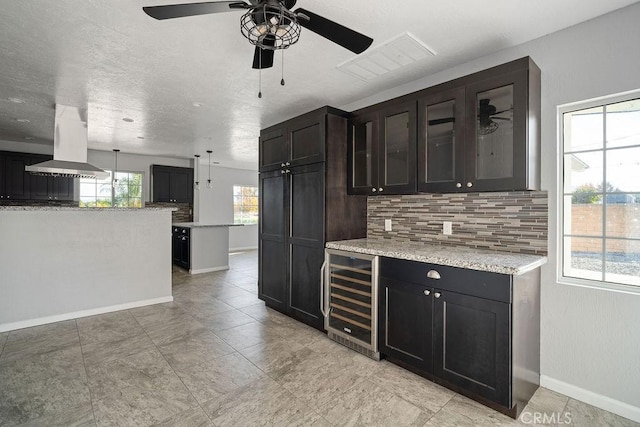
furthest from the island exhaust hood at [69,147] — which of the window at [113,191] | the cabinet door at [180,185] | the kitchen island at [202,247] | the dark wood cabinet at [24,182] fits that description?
the cabinet door at [180,185]

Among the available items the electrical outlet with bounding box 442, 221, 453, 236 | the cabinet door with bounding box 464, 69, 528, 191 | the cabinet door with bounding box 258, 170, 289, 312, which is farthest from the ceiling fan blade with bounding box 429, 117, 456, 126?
the cabinet door with bounding box 258, 170, 289, 312

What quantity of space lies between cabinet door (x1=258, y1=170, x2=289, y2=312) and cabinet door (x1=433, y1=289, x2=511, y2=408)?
1.92m

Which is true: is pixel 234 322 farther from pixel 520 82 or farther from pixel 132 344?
pixel 520 82

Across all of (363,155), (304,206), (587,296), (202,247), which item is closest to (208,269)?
(202,247)

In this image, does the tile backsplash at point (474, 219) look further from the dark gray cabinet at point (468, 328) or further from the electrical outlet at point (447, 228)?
the dark gray cabinet at point (468, 328)

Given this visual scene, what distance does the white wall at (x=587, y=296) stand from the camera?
1.93 metres

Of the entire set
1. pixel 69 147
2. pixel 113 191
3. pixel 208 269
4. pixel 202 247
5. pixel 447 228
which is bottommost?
pixel 208 269

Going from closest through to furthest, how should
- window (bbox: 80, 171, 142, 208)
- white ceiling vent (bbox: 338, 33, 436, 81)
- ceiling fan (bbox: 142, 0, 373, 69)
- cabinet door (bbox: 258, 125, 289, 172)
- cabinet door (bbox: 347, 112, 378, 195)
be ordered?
ceiling fan (bbox: 142, 0, 373, 69) < white ceiling vent (bbox: 338, 33, 436, 81) < cabinet door (bbox: 347, 112, 378, 195) < cabinet door (bbox: 258, 125, 289, 172) < window (bbox: 80, 171, 142, 208)

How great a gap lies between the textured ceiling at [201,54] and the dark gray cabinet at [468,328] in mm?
1683

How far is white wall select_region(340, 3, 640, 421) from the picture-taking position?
1.93 meters

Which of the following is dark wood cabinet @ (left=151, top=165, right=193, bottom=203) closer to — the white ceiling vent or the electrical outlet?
the white ceiling vent

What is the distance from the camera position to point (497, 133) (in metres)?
2.22

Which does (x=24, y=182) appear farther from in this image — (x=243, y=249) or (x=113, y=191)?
(x=243, y=249)

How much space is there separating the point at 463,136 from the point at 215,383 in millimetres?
2583
